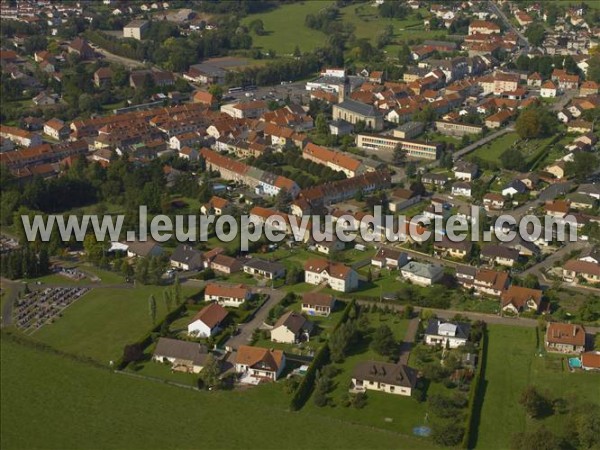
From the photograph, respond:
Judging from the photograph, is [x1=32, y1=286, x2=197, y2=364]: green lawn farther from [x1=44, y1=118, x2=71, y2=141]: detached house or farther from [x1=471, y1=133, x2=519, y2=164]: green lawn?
[x1=44, y1=118, x2=71, y2=141]: detached house

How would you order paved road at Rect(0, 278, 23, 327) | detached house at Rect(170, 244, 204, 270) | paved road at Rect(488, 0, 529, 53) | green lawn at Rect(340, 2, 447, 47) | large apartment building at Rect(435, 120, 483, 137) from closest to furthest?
paved road at Rect(0, 278, 23, 327), detached house at Rect(170, 244, 204, 270), large apartment building at Rect(435, 120, 483, 137), paved road at Rect(488, 0, 529, 53), green lawn at Rect(340, 2, 447, 47)

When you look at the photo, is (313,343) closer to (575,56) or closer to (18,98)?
(18,98)

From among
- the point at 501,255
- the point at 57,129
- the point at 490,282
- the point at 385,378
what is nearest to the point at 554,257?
the point at 501,255

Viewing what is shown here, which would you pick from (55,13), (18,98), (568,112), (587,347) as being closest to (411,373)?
(587,347)

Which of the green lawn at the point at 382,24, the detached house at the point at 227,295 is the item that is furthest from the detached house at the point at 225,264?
the green lawn at the point at 382,24

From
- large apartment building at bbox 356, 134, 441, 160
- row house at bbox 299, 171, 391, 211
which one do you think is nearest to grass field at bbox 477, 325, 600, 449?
row house at bbox 299, 171, 391, 211
